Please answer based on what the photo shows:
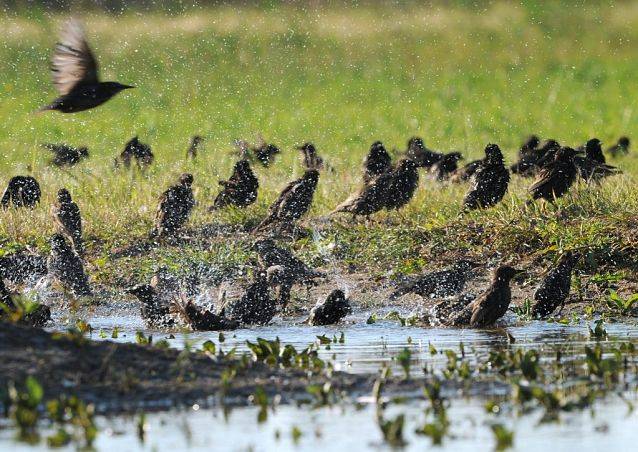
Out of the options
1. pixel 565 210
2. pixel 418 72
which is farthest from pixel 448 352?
pixel 418 72

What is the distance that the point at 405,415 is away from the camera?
6230 mm

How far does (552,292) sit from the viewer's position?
9.71 metres

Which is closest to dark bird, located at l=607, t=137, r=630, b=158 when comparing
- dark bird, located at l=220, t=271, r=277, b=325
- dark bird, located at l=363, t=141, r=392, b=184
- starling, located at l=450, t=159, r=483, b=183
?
dark bird, located at l=363, t=141, r=392, b=184

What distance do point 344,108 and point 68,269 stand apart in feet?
50.2

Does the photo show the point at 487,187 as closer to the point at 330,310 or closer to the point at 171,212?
the point at 171,212

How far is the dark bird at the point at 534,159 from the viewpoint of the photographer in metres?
13.1

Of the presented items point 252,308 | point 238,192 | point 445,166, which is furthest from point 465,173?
point 252,308

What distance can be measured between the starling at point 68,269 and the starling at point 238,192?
2.10 meters

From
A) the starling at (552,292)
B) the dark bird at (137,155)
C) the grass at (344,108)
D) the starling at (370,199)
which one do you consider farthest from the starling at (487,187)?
the dark bird at (137,155)

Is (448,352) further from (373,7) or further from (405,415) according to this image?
(373,7)

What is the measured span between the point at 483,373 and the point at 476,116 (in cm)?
1741

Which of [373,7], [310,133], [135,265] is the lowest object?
[135,265]

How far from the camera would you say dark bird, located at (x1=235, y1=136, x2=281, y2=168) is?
1550cm

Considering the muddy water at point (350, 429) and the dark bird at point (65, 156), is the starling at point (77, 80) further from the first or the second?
the dark bird at point (65, 156)
